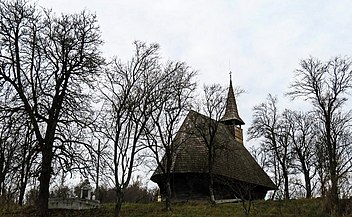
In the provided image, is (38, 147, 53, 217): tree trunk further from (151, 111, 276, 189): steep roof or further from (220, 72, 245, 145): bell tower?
(220, 72, 245, 145): bell tower

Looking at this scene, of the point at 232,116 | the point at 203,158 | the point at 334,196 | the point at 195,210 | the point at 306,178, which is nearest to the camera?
the point at 334,196

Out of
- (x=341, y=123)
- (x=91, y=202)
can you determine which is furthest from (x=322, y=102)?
(x=91, y=202)

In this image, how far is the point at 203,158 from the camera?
33.7 m

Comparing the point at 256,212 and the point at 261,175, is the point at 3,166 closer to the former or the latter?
the point at 256,212

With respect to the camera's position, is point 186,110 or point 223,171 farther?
point 223,171

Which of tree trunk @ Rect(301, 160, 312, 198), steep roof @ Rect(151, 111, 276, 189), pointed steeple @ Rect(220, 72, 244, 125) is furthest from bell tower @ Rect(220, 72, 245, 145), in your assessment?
tree trunk @ Rect(301, 160, 312, 198)

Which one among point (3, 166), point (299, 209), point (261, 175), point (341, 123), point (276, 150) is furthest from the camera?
point (261, 175)

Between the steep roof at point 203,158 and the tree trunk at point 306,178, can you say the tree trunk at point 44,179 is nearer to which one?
the steep roof at point 203,158

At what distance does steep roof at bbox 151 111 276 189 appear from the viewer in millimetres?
32625

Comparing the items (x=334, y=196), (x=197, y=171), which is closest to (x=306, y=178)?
(x=197, y=171)

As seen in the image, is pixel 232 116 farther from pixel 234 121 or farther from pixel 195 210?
pixel 195 210

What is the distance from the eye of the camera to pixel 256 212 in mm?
23578

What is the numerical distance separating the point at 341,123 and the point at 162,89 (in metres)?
10.4

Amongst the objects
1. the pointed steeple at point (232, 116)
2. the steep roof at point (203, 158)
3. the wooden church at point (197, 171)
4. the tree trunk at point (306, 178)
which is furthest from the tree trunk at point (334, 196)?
the pointed steeple at point (232, 116)
